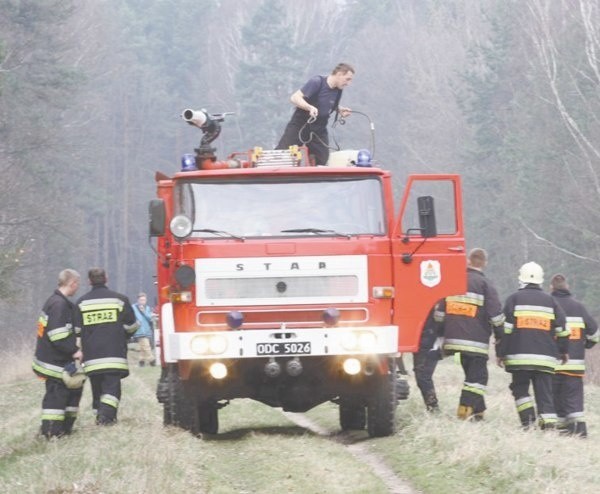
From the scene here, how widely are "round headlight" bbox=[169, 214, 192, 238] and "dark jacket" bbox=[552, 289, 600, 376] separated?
15.1 ft

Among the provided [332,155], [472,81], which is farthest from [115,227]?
[332,155]

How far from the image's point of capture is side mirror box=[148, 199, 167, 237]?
1308 cm

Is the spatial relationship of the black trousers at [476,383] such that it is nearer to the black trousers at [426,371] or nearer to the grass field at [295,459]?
the grass field at [295,459]

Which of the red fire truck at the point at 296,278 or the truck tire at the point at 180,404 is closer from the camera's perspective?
the red fire truck at the point at 296,278

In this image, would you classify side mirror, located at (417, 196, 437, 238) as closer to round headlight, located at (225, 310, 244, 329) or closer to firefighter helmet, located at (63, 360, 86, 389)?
round headlight, located at (225, 310, 244, 329)

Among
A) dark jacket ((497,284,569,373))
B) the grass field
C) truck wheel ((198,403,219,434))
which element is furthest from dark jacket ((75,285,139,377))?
dark jacket ((497,284,569,373))

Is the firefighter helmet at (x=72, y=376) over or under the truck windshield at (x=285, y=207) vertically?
under

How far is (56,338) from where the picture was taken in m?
14.4

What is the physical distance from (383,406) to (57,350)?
3.34m

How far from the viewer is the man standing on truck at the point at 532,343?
14.6 meters

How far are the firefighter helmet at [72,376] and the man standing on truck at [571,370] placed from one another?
509cm

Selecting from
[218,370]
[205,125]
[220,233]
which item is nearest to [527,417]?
[218,370]

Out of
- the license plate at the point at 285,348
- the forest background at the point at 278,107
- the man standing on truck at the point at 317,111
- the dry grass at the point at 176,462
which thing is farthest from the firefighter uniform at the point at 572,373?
the forest background at the point at 278,107

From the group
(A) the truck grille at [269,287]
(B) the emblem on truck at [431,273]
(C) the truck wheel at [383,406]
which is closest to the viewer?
(A) the truck grille at [269,287]
